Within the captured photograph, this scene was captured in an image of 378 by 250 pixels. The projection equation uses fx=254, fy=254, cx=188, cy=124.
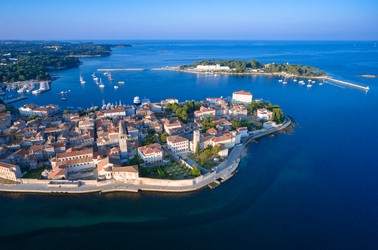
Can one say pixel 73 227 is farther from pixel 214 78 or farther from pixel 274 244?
pixel 214 78

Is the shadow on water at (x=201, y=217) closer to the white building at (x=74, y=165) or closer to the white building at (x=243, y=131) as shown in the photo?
the white building at (x=74, y=165)

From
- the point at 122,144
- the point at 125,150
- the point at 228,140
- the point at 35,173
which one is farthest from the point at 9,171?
the point at 228,140

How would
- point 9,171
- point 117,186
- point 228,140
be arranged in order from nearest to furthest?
1. point 117,186
2. point 9,171
3. point 228,140

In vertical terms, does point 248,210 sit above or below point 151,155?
below

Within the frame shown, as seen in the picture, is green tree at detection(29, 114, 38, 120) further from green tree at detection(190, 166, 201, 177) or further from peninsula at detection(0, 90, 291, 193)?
green tree at detection(190, 166, 201, 177)

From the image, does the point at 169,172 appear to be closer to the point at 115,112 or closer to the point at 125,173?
the point at 125,173

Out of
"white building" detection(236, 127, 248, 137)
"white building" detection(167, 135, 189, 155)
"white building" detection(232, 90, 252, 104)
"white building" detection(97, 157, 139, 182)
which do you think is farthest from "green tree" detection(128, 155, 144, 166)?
"white building" detection(232, 90, 252, 104)
